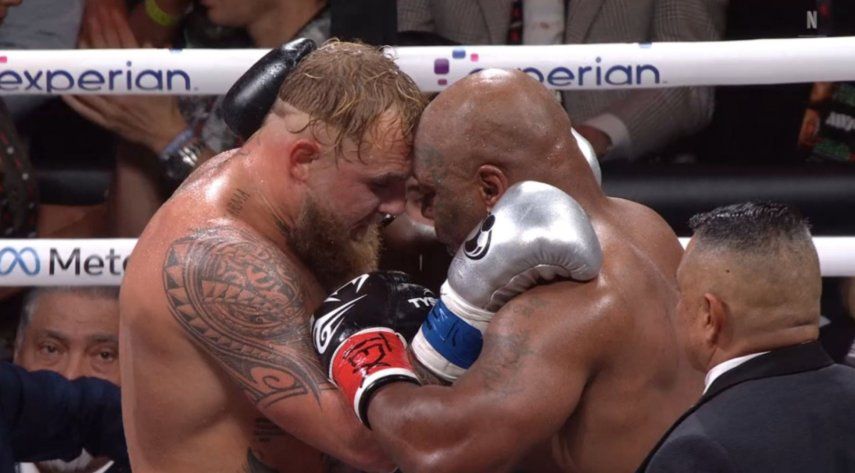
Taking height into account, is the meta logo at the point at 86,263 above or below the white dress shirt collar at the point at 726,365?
below

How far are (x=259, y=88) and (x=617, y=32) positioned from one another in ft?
4.53

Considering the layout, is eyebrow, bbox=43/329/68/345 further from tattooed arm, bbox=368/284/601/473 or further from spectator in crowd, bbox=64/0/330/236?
tattooed arm, bbox=368/284/601/473

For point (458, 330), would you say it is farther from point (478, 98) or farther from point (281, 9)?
point (281, 9)

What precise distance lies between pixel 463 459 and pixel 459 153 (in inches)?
20.4

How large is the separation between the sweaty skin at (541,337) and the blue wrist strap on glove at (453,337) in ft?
0.18

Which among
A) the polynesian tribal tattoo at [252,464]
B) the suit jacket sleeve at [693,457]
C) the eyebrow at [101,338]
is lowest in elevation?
the eyebrow at [101,338]

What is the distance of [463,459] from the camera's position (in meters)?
2.10

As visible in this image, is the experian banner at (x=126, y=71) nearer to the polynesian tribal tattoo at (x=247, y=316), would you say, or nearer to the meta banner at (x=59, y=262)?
the meta banner at (x=59, y=262)

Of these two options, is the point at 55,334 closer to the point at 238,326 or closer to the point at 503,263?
the point at 238,326

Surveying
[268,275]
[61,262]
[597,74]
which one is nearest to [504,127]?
[268,275]

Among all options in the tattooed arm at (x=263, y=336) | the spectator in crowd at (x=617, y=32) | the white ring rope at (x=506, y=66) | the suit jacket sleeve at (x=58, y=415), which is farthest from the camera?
the spectator in crowd at (x=617, y=32)

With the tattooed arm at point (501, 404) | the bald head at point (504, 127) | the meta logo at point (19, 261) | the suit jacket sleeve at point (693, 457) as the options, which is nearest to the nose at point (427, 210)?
the bald head at point (504, 127)

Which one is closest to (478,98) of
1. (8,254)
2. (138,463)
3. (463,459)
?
(463,459)

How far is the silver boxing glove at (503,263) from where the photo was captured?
6.93 feet
